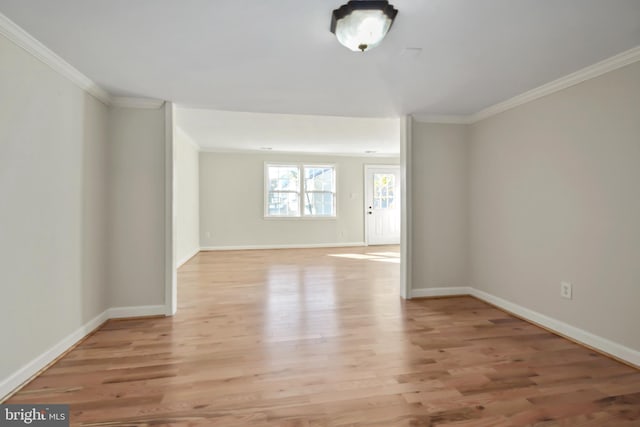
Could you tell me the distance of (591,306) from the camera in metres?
2.50

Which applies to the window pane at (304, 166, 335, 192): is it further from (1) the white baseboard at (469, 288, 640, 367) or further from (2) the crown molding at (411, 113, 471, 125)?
(1) the white baseboard at (469, 288, 640, 367)

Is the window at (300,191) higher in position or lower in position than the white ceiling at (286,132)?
lower

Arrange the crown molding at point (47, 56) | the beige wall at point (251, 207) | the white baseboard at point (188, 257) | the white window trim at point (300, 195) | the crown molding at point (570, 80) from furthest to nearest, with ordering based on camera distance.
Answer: the white window trim at point (300, 195)
the beige wall at point (251, 207)
the white baseboard at point (188, 257)
the crown molding at point (570, 80)
the crown molding at point (47, 56)

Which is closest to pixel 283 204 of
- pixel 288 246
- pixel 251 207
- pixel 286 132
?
pixel 251 207

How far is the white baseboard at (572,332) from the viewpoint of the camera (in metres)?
2.24

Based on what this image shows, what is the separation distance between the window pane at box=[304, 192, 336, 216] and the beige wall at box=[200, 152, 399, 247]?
0.59 ft

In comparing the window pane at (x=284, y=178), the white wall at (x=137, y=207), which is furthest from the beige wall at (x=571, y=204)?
the window pane at (x=284, y=178)

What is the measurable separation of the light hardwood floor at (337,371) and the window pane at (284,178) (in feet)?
14.4

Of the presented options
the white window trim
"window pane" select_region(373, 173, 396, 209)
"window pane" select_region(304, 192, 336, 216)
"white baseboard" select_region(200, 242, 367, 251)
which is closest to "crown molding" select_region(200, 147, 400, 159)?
the white window trim

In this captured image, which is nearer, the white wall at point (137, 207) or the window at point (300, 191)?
the white wall at point (137, 207)

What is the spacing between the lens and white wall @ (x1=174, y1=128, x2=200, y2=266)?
18.3ft

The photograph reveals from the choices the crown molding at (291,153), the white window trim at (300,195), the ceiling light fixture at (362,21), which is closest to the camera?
the ceiling light fixture at (362,21)

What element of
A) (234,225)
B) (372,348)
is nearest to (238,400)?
(372,348)

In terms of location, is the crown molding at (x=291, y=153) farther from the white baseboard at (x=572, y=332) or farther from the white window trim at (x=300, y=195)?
the white baseboard at (x=572, y=332)
